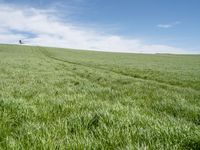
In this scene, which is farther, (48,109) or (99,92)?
(99,92)

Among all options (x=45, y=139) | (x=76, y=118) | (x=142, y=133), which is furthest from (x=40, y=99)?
(x=142, y=133)

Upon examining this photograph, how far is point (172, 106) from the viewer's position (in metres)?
7.27

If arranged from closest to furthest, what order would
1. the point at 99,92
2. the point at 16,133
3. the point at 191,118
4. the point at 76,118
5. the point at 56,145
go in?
the point at 56,145, the point at 16,133, the point at 76,118, the point at 191,118, the point at 99,92

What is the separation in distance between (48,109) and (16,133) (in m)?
1.89

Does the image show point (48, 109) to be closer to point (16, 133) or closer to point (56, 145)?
point (16, 133)

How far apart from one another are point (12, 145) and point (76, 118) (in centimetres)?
176

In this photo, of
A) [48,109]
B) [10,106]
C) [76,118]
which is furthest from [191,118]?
[10,106]

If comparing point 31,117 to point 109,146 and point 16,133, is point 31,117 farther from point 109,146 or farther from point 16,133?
point 109,146

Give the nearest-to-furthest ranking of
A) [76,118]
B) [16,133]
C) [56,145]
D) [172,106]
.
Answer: [56,145] < [16,133] < [76,118] < [172,106]

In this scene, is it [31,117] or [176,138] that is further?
[31,117]

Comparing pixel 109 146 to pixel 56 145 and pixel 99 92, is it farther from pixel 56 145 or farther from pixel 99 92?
pixel 99 92

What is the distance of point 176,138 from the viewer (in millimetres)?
3848

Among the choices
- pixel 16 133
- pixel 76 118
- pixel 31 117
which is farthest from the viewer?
pixel 31 117

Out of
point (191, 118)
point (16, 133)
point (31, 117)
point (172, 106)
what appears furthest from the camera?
point (172, 106)
